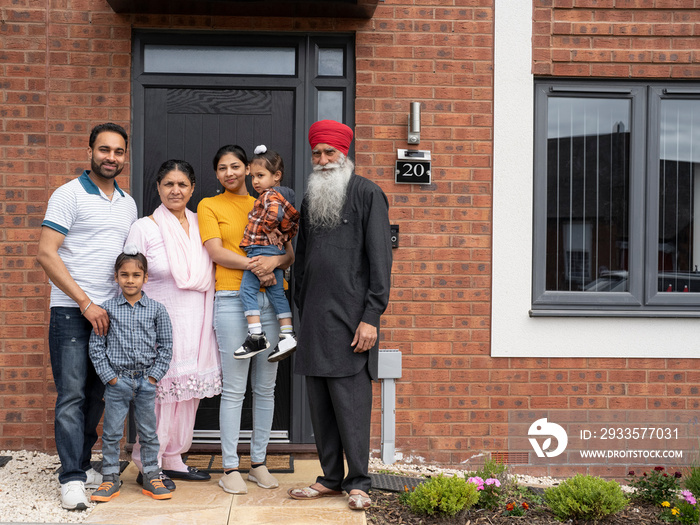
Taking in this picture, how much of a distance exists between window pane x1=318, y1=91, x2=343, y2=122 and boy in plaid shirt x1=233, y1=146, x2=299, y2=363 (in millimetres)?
1044

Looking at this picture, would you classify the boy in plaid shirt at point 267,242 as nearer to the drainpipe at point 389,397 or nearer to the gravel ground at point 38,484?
the drainpipe at point 389,397

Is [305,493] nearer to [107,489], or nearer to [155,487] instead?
[155,487]

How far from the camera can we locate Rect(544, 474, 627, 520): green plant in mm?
3521

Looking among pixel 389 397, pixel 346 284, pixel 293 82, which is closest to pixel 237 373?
pixel 346 284

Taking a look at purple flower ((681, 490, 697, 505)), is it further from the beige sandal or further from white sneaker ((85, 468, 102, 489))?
white sneaker ((85, 468, 102, 489))

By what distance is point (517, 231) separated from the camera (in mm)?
4871

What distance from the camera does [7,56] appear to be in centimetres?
468

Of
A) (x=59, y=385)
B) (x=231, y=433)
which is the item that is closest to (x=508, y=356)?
(x=231, y=433)

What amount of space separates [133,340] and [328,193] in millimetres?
1377

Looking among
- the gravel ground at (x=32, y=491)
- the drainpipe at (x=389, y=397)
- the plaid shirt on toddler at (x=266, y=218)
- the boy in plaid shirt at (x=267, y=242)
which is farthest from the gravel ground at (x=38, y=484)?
the plaid shirt on toddler at (x=266, y=218)

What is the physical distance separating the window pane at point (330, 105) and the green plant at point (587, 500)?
116 inches

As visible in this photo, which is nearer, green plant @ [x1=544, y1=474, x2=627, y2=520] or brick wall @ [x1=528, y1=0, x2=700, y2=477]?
green plant @ [x1=544, y1=474, x2=627, y2=520]

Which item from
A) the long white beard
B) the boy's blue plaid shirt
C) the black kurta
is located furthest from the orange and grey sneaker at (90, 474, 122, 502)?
the long white beard

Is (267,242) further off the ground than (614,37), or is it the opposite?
(614,37)
